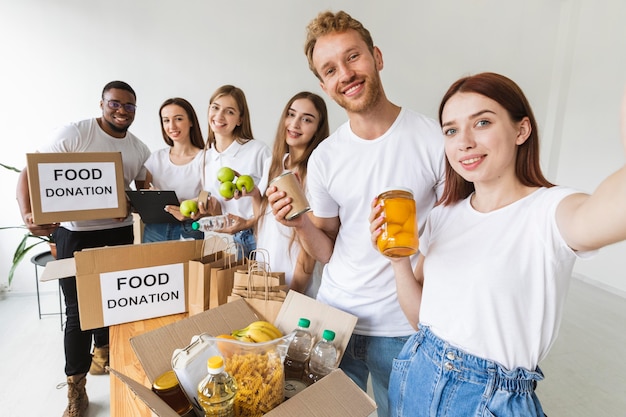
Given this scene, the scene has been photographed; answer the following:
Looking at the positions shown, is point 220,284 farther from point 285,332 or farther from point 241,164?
point 241,164

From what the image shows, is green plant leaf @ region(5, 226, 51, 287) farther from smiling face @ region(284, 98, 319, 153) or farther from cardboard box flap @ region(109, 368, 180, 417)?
cardboard box flap @ region(109, 368, 180, 417)

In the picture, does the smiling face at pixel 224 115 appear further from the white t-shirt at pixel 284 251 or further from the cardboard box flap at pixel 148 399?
the cardboard box flap at pixel 148 399

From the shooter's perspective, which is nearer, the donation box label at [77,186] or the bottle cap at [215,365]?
the bottle cap at [215,365]

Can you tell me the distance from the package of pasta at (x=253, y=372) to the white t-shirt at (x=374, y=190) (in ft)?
1.42

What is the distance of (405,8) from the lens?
3.50 meters

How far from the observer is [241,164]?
1.96 meters

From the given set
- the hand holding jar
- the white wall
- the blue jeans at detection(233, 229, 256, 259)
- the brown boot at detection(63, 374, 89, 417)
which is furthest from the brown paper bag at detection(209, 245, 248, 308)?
the white wall

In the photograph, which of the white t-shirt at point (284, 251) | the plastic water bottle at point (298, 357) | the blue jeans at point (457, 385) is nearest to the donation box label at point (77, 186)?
the white t-shirt at point (284, 251)

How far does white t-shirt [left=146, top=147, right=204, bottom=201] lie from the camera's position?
211 centimetres

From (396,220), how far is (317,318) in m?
0.36

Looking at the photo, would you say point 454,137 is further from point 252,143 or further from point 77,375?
point 77,375

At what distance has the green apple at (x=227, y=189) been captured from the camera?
152 cm

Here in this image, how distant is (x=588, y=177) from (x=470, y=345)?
13.3ft

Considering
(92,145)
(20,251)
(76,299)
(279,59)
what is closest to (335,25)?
(92,145)
